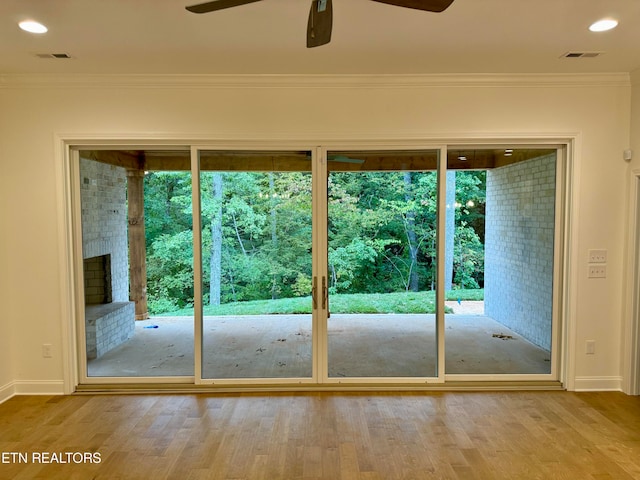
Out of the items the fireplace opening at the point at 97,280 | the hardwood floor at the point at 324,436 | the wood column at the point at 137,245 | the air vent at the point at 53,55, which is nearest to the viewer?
the hardwood floor at the point at 324,436

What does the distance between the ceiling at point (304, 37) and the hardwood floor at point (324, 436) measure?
2784 mm

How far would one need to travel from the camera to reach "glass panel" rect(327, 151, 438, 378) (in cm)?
373

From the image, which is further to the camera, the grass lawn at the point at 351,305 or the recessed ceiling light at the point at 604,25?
the grass lawn at the point at 351,305

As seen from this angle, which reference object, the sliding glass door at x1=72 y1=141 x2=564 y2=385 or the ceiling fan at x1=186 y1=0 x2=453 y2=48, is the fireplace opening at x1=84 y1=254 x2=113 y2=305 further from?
the ceiling fan at x1=186 y1=0 x2=453 y2=48

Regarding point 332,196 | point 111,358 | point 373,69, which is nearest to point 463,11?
point 373,69

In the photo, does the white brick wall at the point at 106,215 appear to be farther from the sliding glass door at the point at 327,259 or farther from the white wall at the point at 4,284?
the white wall at the point at 4,284

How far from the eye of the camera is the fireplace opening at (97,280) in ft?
13.2

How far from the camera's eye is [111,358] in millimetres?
4109

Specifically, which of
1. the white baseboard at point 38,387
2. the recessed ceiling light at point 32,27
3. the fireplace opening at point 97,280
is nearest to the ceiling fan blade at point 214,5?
the recessed ceiling light at point 32,27

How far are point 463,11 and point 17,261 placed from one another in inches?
158

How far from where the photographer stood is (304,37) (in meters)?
2.75

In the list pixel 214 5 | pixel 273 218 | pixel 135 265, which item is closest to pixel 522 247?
pixel 273 218

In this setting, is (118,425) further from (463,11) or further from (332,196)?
(463,11)

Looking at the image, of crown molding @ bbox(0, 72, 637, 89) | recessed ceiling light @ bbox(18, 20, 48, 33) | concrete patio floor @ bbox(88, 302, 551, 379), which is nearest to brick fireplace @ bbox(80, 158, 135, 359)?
concrete patio floor @ bbox(88, 302, 551, 379)
